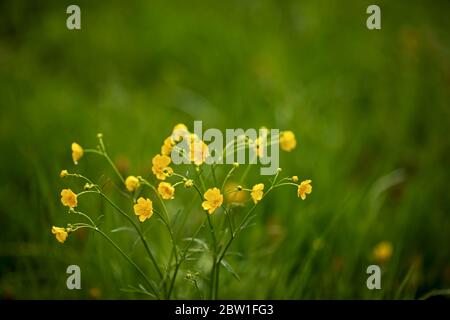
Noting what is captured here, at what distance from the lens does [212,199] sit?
45.9 inches

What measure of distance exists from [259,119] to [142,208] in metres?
1.42

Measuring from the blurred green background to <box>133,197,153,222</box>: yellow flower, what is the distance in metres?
0.50

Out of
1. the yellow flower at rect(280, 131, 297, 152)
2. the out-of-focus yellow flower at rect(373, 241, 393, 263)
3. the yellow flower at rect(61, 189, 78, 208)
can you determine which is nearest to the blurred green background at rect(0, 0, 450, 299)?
the out-of-focus yellow flower at rect(373, 241, 393, 263)

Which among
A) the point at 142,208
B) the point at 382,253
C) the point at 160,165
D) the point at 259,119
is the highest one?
the point at 259,119

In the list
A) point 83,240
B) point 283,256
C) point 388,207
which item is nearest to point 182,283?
point 283,256

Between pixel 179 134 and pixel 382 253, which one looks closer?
pixel 179 134

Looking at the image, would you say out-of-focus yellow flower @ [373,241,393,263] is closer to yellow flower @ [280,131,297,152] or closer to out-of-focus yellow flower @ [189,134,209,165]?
yellow flower @ [280,131,297,152]

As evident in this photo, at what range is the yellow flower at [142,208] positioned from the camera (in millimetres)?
1178

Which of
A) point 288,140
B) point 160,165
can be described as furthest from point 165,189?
point 288,140

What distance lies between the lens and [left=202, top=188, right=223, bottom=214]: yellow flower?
115cm

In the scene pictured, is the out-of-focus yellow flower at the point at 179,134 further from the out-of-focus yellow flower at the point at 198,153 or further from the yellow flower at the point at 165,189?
the yellow flower at the point at 165,189

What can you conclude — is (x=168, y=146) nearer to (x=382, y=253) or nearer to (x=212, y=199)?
(x=212, y=199)

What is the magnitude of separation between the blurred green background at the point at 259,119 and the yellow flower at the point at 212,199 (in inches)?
21.1

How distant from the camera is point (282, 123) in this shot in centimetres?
247
